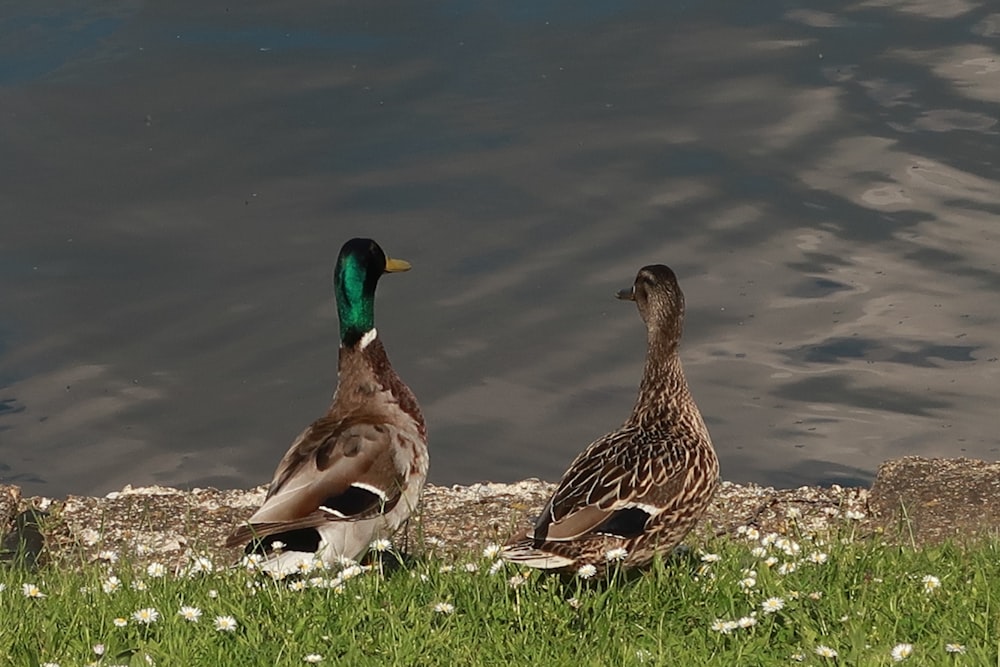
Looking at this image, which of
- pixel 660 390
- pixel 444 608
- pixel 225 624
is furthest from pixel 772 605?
pixel 225 624

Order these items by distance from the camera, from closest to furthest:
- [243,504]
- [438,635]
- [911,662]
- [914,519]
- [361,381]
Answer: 1. [911,662]
2. [438,635]
3. [361,381]
4. [914,519]
5. [243,504]

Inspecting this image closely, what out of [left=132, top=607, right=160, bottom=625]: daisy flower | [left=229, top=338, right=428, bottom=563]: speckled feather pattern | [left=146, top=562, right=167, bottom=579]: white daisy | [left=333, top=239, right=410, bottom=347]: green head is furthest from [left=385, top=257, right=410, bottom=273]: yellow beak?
[left=132, top=607, right=160, bottom=625]: daisy flower

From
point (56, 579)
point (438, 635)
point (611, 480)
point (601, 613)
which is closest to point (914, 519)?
point (611, 480)

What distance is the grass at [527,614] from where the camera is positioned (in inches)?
185

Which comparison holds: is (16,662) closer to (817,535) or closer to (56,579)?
(56,579)

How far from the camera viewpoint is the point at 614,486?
18.4 feet

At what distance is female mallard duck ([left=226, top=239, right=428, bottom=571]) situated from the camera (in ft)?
19.2

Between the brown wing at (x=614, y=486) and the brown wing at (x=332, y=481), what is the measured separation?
0.80 metres

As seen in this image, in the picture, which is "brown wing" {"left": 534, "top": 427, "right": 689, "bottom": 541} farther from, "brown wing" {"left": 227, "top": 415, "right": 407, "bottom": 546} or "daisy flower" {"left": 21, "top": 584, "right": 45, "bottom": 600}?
"daisy flower" {"left": 21, "top": 584, "right": 45, "bottom": 600}

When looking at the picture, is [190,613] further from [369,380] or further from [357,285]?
[357,285]

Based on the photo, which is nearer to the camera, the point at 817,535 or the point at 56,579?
the point at 56,579

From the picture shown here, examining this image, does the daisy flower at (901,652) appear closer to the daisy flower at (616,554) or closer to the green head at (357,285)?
the daisy flower at (616,554)

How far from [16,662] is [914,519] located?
4.30m

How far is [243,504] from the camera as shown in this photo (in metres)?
8.41
